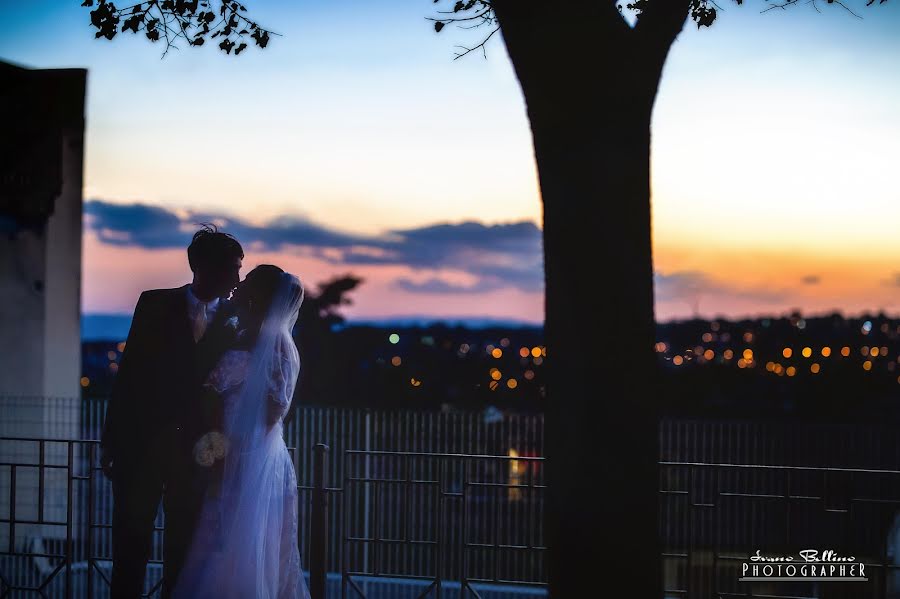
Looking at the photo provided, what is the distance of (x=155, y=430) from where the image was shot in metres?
3.80

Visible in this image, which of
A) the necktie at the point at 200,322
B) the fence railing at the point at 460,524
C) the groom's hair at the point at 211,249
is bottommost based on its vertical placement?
the fence railing at the point at 460,524

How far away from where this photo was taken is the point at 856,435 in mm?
10883

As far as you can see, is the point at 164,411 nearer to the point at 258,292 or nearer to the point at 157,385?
the point at 157,385

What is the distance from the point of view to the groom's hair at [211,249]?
12.6 ft

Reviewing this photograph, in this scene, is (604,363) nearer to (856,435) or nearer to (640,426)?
(640,426)

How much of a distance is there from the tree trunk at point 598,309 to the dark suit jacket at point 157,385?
168 cm

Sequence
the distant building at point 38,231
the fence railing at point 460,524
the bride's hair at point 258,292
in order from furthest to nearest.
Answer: the distant building at point 38,231 < the fence railing at point 460,524 < the bride's hair at point 258,292

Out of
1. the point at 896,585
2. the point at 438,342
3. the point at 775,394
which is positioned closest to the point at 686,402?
the point at 775,394

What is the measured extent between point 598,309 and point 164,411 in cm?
195

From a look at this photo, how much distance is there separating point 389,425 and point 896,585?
8388mm

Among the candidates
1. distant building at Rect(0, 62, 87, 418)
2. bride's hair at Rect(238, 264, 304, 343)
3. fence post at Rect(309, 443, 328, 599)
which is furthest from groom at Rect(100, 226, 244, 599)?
distant building at Rect(0, 62, 87, 418)

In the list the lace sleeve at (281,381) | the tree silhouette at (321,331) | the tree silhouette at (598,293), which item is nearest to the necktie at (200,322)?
the lace sleeve at (281,381)
